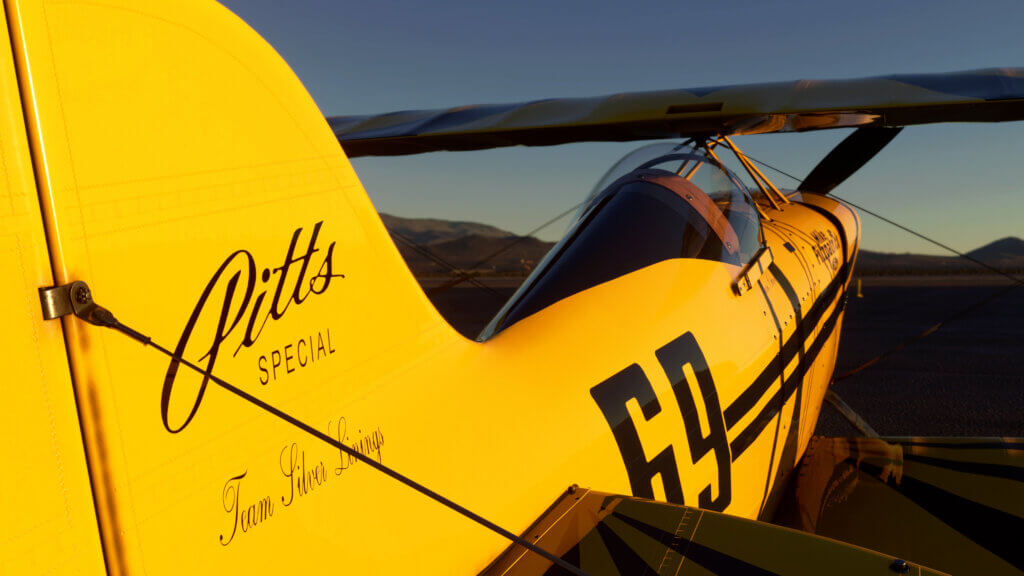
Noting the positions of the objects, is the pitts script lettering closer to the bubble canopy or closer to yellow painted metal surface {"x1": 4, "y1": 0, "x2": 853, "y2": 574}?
yellow painted metal surface {"x1": 4, "y1": 0, "x2": 853, "y2": 574}

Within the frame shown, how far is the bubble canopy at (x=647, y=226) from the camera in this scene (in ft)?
9.34

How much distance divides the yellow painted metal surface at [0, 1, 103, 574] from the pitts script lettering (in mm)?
177

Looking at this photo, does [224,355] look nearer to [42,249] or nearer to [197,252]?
[197,252]

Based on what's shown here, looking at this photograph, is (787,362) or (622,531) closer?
(622,531)

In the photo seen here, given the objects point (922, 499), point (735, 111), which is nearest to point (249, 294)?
point (735, 111)

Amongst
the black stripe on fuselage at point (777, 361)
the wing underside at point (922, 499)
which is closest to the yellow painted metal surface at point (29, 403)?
the black stripe on fuselage at point (777, 361)

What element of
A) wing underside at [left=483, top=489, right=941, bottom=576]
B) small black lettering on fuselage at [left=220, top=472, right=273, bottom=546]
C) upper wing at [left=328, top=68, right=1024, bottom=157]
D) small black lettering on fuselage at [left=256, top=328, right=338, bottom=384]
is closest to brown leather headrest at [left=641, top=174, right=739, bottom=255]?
upper wing at [left=328, top=68, right=1024, bottom=157]

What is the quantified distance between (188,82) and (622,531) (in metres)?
1.56

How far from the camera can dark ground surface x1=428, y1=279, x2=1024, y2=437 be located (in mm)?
8859

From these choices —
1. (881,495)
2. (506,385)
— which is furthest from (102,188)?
(881,495)

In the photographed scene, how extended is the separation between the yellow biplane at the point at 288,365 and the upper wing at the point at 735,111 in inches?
56.1

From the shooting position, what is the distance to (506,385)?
2105 millimetres

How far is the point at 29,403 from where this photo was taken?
3.28ft

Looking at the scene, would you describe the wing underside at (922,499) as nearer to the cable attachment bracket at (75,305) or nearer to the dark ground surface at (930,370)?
the cable attachment bracket at (75,305)
